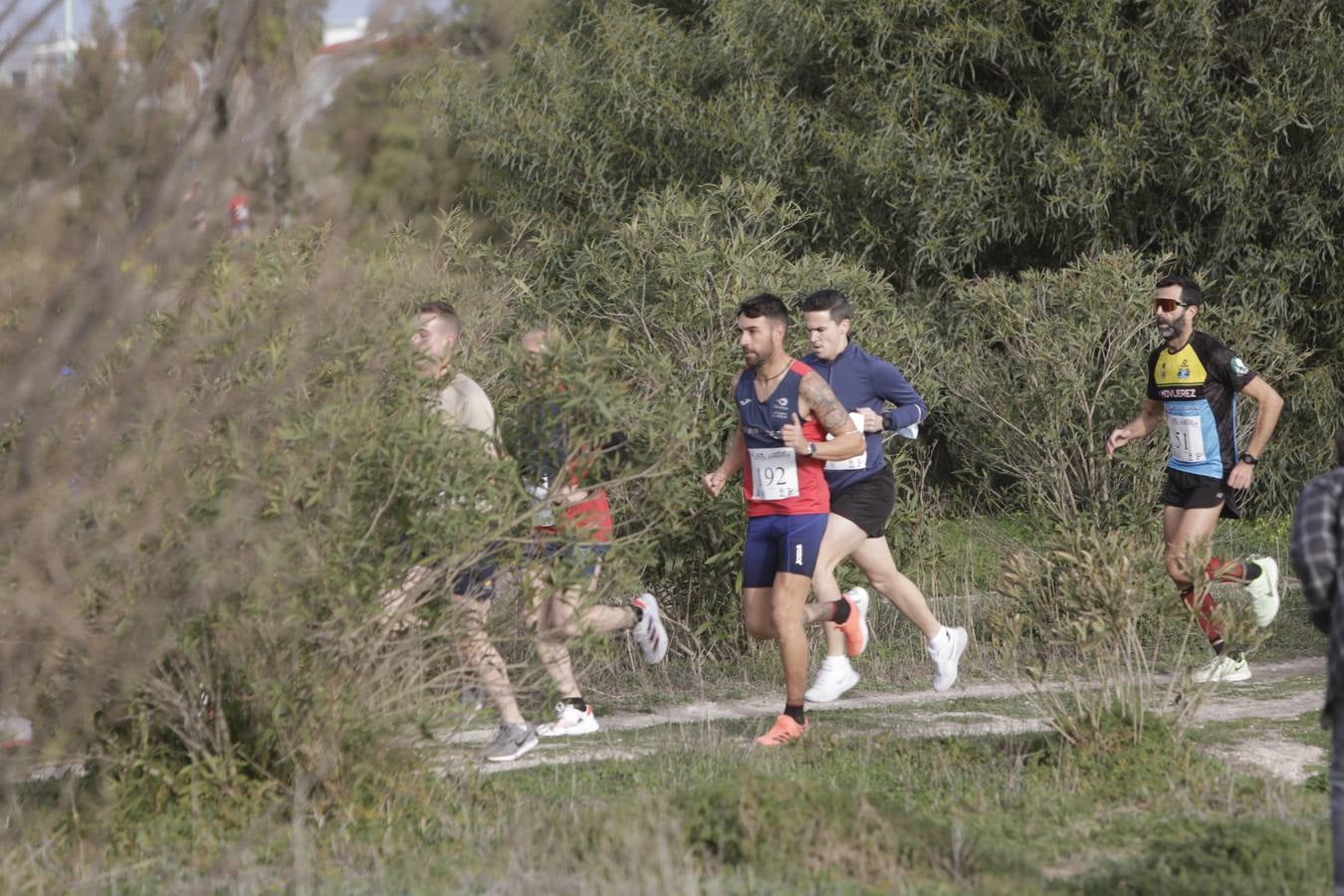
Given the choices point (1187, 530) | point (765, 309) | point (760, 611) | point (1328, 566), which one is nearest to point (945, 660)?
point (760, 611)

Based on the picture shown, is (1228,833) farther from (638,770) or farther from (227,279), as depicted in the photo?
(227,279)

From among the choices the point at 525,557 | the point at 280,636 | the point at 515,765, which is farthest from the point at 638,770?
the point at 280,636

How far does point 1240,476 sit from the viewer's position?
8656mm

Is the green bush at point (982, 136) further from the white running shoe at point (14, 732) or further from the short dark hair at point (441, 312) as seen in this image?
the white running shoe at point (14, 732)

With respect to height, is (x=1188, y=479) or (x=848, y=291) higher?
(x=848, y=291)

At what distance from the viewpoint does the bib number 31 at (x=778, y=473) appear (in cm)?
757

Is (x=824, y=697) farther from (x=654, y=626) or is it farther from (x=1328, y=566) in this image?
(x=1328, y=566)

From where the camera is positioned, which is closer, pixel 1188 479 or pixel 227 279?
pixel 227 279

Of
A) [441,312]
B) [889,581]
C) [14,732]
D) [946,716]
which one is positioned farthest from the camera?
[889,581]

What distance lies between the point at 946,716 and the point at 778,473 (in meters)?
1.61

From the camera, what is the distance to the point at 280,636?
5.76m

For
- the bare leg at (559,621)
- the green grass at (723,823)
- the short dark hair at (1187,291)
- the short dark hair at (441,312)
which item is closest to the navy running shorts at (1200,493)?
the short dark hair at (1187,291)

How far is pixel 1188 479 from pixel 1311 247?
266 inches

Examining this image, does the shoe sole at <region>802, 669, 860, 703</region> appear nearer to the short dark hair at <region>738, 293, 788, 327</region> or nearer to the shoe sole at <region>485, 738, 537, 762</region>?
the shoe sole at <region>485, 738, 537, 762</region>
